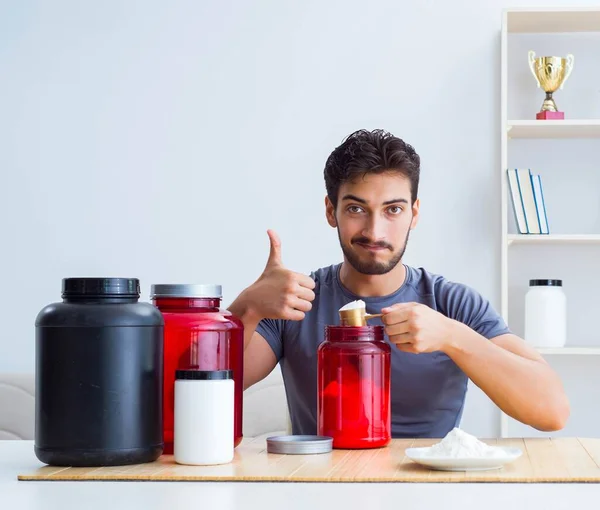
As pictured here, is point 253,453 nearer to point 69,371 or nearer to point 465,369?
point 69,371

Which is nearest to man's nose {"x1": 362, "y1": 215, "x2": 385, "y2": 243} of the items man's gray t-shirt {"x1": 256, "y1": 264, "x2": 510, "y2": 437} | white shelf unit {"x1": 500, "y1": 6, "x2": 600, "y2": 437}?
man's gray t-shirt {"x1": 256, "y1": 264, "x2": 510, "y2": 437}

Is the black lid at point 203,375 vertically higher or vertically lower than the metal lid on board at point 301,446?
higher

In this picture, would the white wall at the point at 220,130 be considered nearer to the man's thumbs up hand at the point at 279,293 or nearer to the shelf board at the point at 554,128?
the shelf board at the point at 554,128

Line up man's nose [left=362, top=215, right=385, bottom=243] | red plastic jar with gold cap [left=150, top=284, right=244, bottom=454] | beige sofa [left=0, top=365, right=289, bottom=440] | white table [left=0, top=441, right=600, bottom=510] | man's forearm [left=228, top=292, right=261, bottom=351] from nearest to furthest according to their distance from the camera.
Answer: white table [left=0, top=441, right=600, bottom=510], red plastic jar with gold cap [left=150, top=284, right=244, bottom=454], man's forearm [left=228, top=292, right=261, bottom=351], man's nose [left=362, top=215, right=385, bottom=243], beige sofa [left=0, top=365, right=289, bottom=440]

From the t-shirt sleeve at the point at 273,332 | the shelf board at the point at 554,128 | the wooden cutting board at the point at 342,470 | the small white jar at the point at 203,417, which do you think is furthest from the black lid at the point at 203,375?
the shelf board at the point at 554,128

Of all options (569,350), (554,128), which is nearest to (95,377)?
(569,350)

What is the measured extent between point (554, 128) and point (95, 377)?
210cm

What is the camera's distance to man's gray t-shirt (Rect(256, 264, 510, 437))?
182cm

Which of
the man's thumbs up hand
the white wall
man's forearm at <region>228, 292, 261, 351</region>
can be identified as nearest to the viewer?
the man's thumbs up hand

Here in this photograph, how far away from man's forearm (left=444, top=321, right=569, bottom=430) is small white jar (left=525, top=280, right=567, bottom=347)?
1220 mm

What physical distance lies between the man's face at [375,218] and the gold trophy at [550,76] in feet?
4.06

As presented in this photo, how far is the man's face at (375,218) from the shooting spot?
177 centimetres

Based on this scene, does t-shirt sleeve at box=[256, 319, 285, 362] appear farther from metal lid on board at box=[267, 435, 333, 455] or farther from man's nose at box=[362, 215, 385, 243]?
metal lid on board at box=[267, 435, 333, 455]

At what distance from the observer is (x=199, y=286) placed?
1.26 meters
